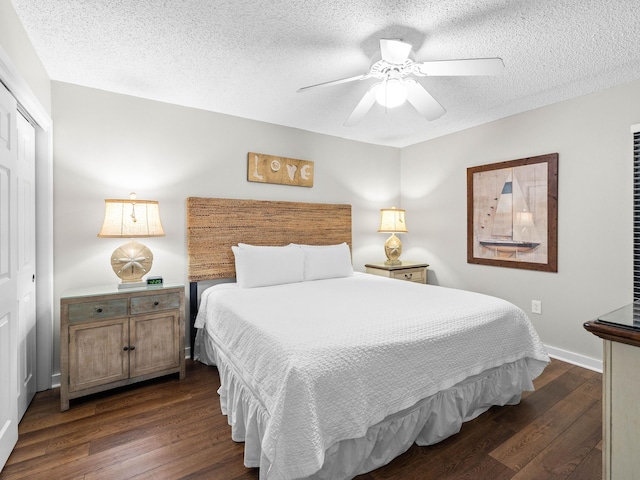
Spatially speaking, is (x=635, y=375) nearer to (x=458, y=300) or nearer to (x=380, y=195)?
(x=458, y=300)

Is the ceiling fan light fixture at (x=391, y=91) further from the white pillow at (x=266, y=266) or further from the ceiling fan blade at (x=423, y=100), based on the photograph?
the white pillow at (x=266, y=266)

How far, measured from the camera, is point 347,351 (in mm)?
1491

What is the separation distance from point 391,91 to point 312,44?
1.94 feet

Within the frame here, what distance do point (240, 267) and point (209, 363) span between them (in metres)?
0.91

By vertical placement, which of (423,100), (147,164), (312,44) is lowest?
(147,164)

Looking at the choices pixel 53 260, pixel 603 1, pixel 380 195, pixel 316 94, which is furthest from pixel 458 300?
pixel 53 260

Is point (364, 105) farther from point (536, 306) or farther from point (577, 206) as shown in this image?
point (536, 306)

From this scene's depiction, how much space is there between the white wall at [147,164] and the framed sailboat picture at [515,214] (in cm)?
178

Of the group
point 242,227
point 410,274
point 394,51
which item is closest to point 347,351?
point 394,51

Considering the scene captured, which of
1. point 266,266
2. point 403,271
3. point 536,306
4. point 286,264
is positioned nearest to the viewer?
point 266,266

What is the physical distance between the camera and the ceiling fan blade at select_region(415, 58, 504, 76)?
1787mm

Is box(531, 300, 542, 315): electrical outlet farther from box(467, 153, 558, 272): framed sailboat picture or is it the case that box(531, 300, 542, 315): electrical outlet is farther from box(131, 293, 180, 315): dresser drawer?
box(131, 293, 180, 315): dresser drawer

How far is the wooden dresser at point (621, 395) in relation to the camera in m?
0.86

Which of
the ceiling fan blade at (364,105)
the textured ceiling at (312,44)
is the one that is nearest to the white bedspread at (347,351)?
the ceiling fan blade at (364,105)
